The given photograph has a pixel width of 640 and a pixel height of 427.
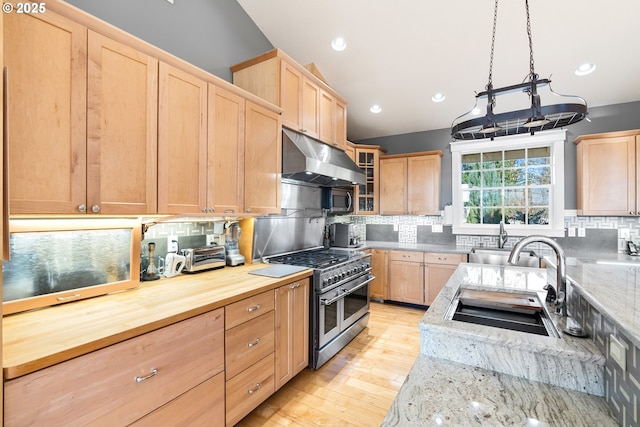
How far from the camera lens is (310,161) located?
8.52 feet

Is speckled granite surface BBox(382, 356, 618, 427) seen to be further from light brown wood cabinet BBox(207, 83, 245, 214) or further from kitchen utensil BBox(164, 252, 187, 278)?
kitchen utensil BBox(164, 252, 187, 278)

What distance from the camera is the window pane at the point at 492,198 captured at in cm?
433

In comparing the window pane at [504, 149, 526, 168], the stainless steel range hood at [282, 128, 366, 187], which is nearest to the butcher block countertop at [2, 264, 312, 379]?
the stainless steel range hood at [282, 128, 366, 187]

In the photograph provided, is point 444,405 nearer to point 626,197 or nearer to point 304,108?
point 304,108

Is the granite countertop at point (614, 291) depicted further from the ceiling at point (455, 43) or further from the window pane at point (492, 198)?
the window pane at point (492, 198)

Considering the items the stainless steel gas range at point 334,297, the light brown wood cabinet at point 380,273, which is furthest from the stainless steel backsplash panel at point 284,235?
the light brown wood cabinet at point 380,273

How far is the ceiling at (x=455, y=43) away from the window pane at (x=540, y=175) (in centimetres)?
92

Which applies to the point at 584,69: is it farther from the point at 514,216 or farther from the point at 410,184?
the point at 410,184

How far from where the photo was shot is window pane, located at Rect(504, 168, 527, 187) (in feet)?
13.8

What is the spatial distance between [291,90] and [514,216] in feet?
12.0

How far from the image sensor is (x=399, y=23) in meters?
3.03

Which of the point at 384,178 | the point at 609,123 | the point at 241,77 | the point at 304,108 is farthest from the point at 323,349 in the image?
the point at 609,123

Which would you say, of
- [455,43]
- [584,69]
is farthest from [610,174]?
[455,43]

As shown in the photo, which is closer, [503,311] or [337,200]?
[503,311]
